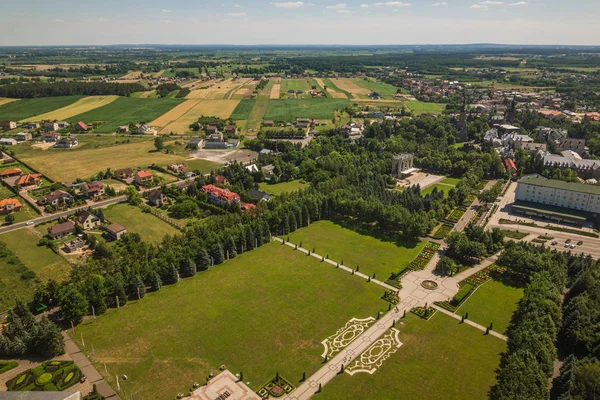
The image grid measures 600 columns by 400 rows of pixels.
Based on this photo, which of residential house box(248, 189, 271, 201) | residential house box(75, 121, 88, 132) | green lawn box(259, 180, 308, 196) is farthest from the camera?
residential house box(75, 121, 88, 132)

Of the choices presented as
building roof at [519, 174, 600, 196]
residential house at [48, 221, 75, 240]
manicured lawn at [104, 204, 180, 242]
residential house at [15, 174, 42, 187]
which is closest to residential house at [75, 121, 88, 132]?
residential house at [15, 174, 42, 187]

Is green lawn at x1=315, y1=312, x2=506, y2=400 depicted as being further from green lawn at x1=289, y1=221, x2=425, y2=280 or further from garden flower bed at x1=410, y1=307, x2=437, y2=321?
green lawn at x1=289, y1=221, x2=425, y2=280

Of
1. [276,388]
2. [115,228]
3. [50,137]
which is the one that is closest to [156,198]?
[115,228]

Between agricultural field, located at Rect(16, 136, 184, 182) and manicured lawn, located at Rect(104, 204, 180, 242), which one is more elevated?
agricultural field, located at Rect(16, 136, 184, 182)

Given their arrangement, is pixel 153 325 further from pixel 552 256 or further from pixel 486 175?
pixel 486 175

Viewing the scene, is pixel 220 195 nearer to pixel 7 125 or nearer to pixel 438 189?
pixel 438 189

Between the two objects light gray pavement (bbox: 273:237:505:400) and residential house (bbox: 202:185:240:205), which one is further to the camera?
residential house (bbox: 202:185:240:205)
